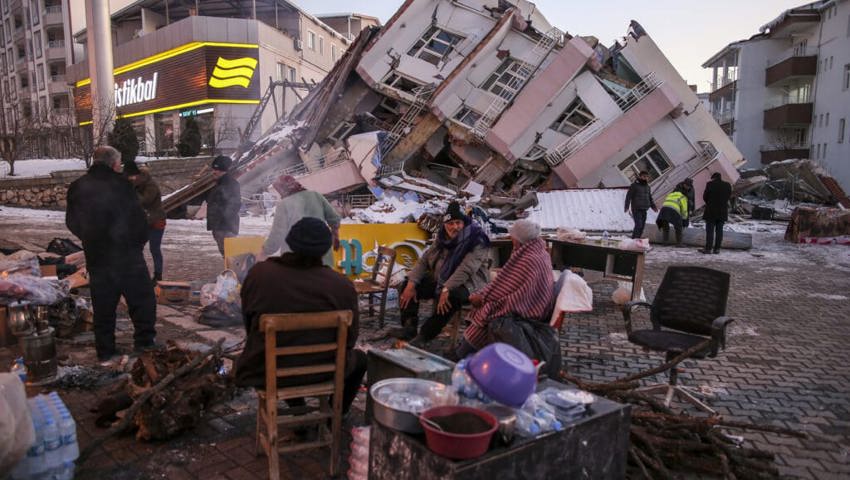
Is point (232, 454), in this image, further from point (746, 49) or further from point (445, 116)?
point (746, 49)

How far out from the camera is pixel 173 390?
155 inches

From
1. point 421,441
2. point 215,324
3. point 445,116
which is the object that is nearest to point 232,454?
point 421,441

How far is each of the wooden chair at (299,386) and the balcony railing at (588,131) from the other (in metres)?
18.6

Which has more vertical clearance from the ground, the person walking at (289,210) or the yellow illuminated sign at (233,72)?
the yellow illuminated sign at (233,72)

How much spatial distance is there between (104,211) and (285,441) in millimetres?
2923

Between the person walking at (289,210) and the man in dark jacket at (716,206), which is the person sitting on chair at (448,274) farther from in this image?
the man in dark jacket at (716,206)

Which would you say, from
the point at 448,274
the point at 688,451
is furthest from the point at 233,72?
the point at 688,451

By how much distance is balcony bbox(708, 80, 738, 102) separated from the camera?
40016 mm

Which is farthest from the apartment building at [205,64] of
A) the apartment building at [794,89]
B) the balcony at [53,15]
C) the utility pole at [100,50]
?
the apartment building at [794,89]

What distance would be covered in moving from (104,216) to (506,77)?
19.5m

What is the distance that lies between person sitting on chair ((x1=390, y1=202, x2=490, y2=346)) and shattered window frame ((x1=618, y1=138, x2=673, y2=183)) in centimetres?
1735

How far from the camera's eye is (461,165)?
75.7ft

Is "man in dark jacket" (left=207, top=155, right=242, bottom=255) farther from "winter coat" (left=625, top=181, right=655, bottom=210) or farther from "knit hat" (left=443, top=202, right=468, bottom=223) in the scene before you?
"winter coat" (left=625, top=181, right=655, bottom=210)

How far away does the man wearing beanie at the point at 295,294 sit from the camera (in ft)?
11.0
